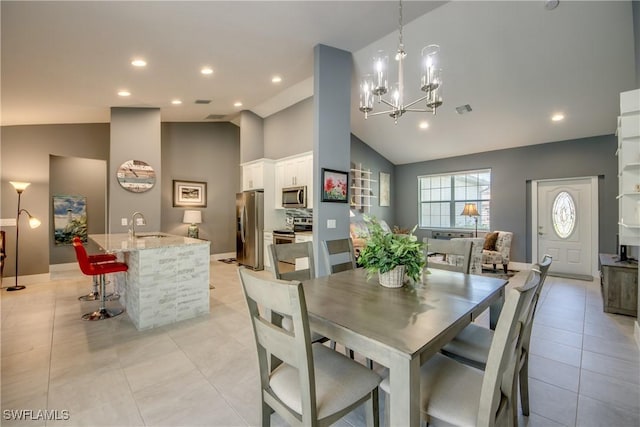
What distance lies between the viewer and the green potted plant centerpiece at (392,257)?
1.71 m

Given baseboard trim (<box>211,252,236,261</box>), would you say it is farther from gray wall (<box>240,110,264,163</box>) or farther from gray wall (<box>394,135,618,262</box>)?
gray wall (<box>394,135,618,262</box>)

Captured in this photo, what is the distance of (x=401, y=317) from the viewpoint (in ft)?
4.21

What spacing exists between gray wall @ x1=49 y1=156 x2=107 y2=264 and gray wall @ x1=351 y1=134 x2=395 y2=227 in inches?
229

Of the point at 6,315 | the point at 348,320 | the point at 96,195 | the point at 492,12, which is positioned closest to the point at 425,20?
the point at 492,12

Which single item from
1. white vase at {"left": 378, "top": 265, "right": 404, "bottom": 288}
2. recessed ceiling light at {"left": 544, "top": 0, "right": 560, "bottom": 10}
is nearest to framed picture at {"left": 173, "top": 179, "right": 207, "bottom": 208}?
white vase at {"left": 378, "top": 265, "right": 404, "bottom": 288}

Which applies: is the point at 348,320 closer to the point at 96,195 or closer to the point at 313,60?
the point at 313,60

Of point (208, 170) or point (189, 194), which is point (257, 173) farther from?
point (189, 194)

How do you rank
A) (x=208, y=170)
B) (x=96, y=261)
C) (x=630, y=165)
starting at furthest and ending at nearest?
1. (x=208, y=170)
2. (x=96, y=261)
3. (x=630, y=165)

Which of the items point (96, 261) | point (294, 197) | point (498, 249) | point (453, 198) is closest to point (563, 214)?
point (498, 249)

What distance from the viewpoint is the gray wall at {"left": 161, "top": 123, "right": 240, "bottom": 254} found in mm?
6680

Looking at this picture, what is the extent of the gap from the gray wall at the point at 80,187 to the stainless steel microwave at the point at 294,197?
14.1ft

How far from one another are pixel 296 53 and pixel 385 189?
483 centimetres

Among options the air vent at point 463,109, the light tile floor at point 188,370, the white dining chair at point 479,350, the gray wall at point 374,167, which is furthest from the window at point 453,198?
the white dining chair at point 479,350

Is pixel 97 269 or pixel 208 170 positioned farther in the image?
pixel 208 170
